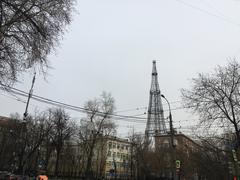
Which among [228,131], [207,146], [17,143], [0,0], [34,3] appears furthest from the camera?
[17,143]

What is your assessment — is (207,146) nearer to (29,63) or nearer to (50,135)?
(29,63)

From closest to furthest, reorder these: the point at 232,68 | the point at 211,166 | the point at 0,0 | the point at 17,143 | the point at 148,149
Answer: the point at 0,0, the point at 232,68, the point at 211,166, the point at 17,143, the point at 148,149

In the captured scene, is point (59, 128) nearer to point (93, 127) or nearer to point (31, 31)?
point (93, 127)

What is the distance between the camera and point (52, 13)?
41.3ft

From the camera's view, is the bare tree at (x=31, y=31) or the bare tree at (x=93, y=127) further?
the bare tree at (x=93, y=127)

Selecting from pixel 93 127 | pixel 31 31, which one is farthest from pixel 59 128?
pixel 31 31

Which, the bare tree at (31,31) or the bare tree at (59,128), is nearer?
the bare tree at (31,31)

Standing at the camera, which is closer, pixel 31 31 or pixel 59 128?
pixel 31 31

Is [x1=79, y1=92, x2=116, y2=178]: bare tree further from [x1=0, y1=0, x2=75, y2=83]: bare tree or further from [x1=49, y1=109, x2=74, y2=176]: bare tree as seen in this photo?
[x1=0, y1=0, x2=75, y2=83]: bare tree

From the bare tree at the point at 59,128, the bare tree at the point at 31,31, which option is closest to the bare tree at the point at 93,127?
the bare tree at the point at 59,128

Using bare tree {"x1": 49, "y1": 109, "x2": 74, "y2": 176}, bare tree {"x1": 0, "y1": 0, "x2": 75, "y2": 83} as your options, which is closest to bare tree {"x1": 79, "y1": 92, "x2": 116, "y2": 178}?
bare tree {"x1": 49, "y1": 109, "x2": 74, "y2": 176}

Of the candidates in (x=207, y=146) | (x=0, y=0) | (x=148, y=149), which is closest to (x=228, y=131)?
(x=207, y=146)

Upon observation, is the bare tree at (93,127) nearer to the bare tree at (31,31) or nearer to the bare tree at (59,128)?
the bare tree at (59,128)

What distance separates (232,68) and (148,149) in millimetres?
34743
